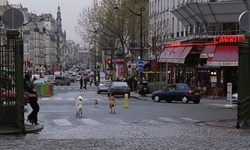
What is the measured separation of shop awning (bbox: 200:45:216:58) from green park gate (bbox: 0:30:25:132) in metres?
31.2

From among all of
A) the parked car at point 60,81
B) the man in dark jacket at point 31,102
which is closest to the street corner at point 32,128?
the man in dark jacket at point 31,102

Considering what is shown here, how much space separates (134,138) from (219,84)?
33772mm

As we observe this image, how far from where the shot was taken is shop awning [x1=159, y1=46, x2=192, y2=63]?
50094 mm

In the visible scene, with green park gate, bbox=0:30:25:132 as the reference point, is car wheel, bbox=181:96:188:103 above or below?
below

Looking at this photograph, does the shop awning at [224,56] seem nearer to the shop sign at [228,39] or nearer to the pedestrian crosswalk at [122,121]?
the shop sign at [228,39]

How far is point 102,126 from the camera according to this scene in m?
19.2

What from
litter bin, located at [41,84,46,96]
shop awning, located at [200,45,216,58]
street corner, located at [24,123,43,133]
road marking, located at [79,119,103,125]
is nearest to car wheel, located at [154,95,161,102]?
shop awning, located at [200,45,216,58]

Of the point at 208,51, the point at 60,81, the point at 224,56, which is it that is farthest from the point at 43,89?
the point at 60,81

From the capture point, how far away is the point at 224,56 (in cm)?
4506

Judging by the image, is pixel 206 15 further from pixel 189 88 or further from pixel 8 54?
pixel 8 54

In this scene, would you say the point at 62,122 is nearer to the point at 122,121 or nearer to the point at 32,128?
the point at 122,121

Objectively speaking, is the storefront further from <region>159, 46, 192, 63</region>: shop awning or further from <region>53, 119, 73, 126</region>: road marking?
<region>53, 119, 73, 126</region>: road marking

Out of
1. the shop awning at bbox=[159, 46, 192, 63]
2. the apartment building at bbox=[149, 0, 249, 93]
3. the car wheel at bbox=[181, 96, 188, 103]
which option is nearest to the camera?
the car wheel at bbox=[181, 96, 188, 103]

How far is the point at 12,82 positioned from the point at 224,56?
30918 mm
